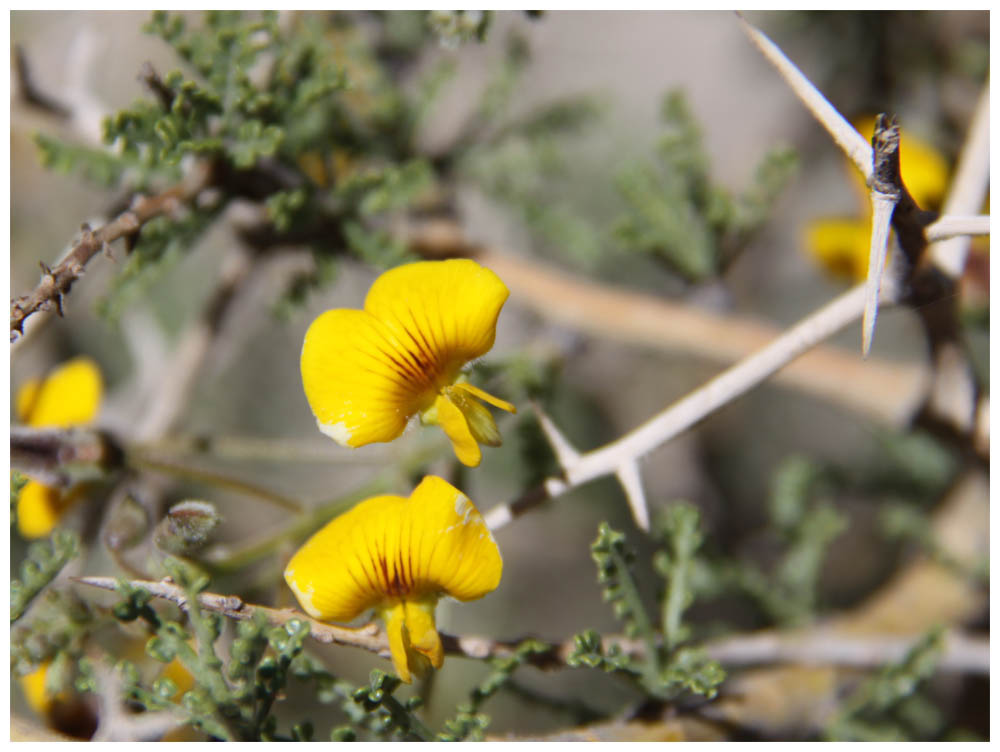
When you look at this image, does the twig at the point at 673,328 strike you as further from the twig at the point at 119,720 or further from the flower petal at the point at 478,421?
the twig at the point at 119,720

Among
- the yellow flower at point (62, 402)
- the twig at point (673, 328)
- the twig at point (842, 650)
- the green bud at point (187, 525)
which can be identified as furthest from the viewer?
the twig at point (673, 328)

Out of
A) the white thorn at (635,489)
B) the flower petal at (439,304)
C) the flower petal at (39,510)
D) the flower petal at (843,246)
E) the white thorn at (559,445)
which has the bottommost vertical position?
the flower petal at (39,510)

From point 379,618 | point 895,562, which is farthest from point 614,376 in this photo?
point 379,618

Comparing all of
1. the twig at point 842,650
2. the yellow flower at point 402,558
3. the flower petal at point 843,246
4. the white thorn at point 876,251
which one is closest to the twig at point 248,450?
the yellow flower at point 402,558

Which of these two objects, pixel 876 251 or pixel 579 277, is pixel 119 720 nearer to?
pixel 876 251

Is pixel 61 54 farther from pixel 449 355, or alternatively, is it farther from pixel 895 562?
pixel 895 562
